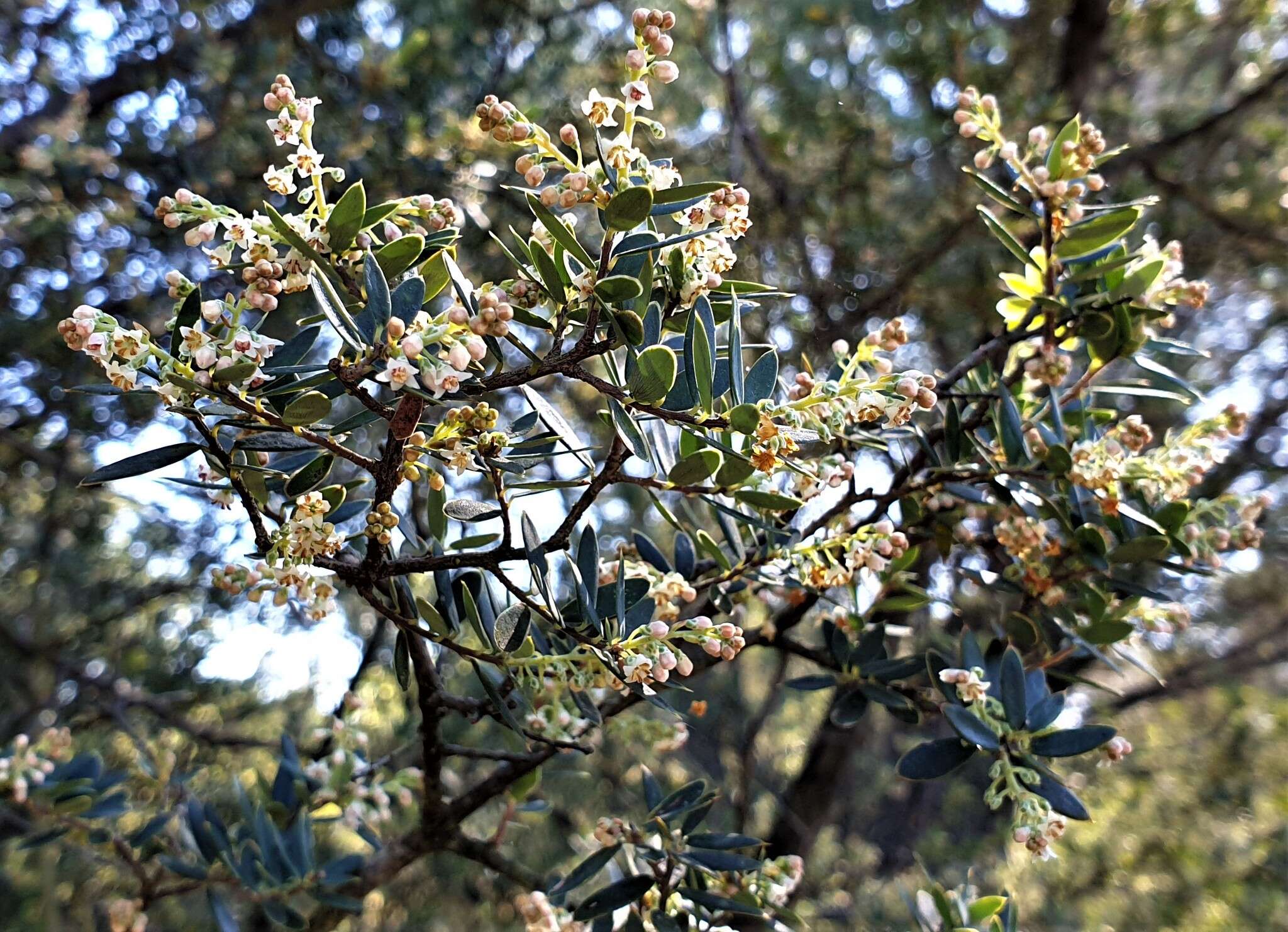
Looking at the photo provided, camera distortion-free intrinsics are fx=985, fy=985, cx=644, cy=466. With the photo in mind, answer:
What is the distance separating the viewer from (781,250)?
3008 millimetres

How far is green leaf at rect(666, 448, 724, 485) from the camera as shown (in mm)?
744

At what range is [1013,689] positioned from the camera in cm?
104

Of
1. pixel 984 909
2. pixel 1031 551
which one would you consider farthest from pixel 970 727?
pixel 984 909

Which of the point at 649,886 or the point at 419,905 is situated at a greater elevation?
the point at 649,886

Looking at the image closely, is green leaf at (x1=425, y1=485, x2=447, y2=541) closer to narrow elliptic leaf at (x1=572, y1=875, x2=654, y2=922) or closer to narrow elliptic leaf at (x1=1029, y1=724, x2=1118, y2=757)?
narrow elliptic leaf at (x1=572, y1=875, x2=654, y2=922)

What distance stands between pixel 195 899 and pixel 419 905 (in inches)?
35.5

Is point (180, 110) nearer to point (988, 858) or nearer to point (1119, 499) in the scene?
point (1119, 499)

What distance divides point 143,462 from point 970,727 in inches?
31.7

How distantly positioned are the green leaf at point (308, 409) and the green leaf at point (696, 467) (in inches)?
10.3

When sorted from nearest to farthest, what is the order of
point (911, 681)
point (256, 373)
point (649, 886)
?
point (256, 373)
point (649, 886)
point (911, 681)

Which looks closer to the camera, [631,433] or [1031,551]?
[631,433]

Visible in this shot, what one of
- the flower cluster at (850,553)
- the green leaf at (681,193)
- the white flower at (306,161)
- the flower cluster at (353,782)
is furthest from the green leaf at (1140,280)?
the flower cluster at (353,782)

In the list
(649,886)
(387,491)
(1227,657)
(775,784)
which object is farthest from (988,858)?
(387,491)

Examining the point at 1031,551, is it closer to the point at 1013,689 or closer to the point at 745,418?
the point at 1013,689
